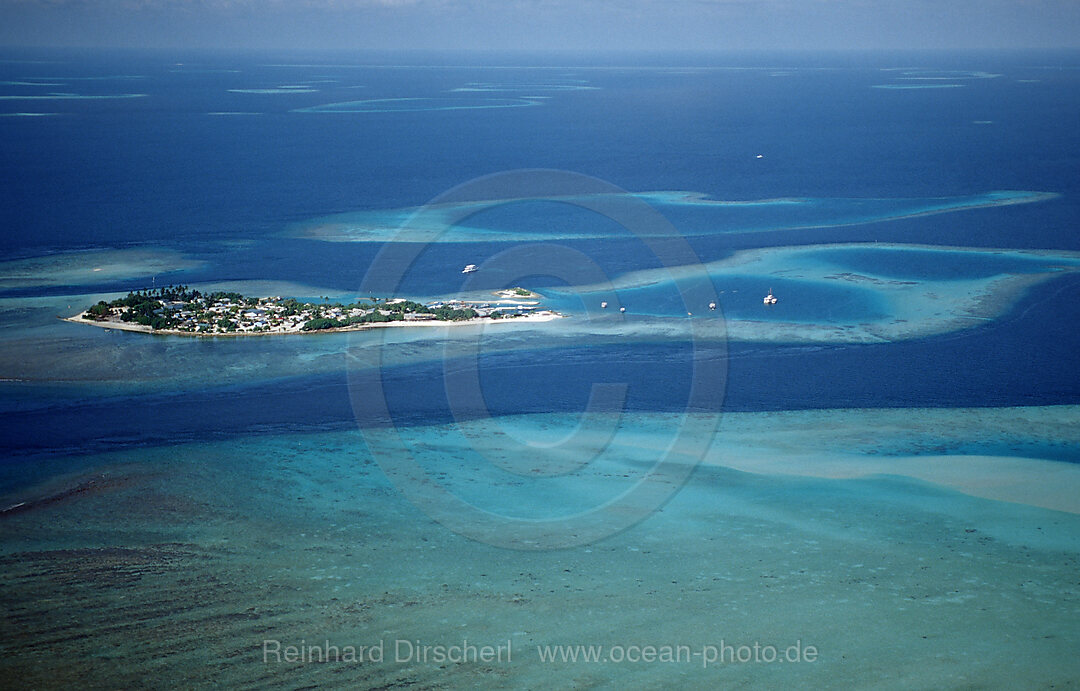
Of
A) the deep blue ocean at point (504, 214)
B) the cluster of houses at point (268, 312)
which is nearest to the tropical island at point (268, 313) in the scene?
the cluster of houses at point (268, 312)

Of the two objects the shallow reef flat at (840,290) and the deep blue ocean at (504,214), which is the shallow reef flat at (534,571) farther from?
the shallow reef flat at (840,290)

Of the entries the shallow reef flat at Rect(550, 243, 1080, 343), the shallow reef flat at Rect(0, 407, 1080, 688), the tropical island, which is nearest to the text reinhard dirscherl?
the shallow reef flat at Rect(0, 407, 1080, 688)

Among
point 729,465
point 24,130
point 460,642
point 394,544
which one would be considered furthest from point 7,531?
point 24,130

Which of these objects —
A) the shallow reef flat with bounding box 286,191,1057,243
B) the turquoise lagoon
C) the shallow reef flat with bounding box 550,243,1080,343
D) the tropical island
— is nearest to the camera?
the turquoise lagoon

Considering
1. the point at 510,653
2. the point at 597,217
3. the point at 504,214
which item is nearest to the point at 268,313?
the point at 504,214

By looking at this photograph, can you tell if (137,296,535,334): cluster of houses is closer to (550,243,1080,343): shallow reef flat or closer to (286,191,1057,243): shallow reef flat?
(550,243,1080,343): shallow reef flat

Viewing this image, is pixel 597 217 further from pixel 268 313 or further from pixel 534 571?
pixel 534 571
